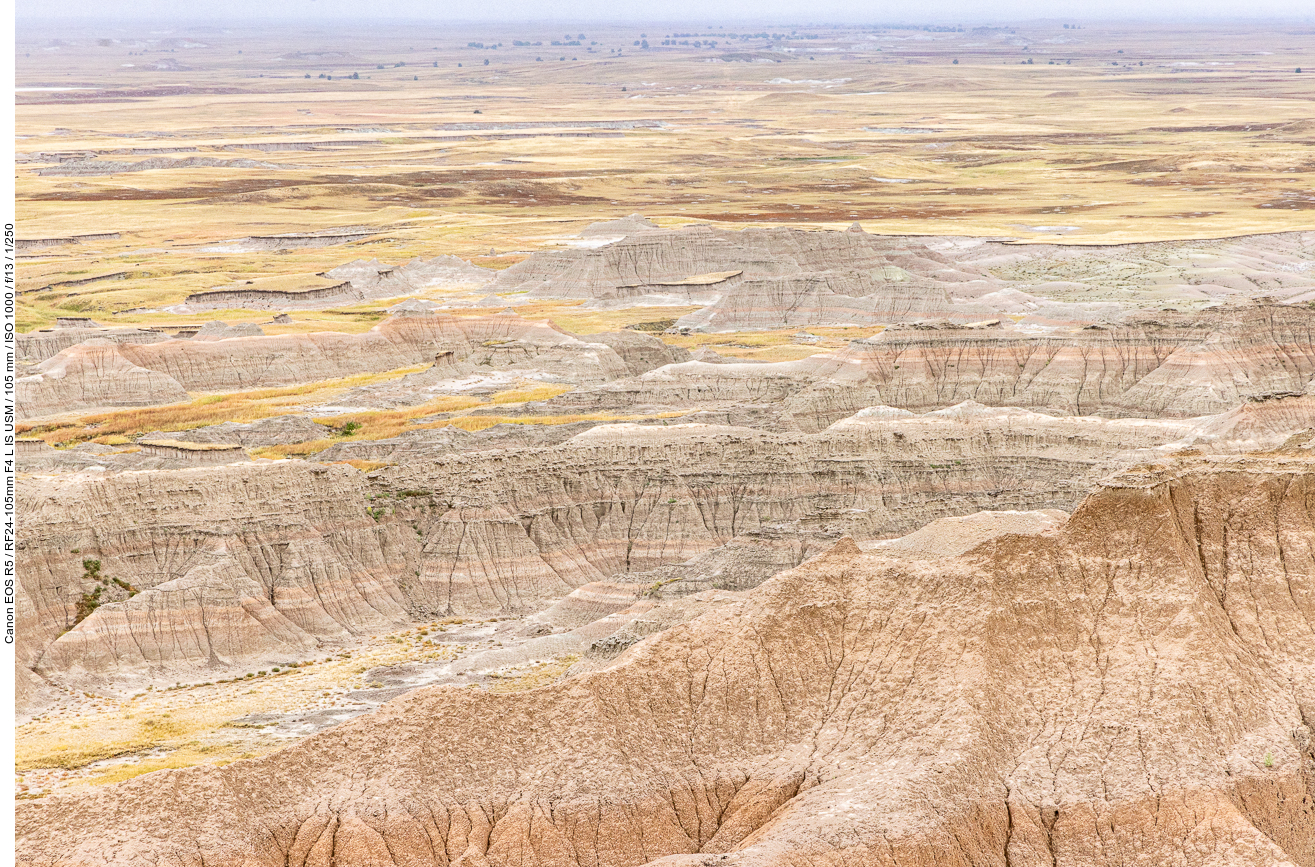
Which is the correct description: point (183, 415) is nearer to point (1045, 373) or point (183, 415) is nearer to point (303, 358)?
point (303, 358)

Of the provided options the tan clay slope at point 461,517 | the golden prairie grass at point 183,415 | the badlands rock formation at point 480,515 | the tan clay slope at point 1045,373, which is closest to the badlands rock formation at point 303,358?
the golden prairie grass at point 183,415

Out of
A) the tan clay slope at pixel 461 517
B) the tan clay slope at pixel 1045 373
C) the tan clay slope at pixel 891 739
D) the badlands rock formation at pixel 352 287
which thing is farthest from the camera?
the badlands rock formation at pixel 352 287

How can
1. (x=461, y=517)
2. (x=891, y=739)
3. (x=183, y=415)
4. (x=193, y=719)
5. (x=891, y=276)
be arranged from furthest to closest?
(x=891, y=276) → (x=183, y=415) → (x=461, y=517) → (x=193, y=719) → (x=891, y=739)

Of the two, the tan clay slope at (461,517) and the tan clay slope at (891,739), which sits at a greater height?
the tan clay slope at (891,739)

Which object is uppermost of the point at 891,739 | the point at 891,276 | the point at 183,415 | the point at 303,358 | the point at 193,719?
the point at 891,739

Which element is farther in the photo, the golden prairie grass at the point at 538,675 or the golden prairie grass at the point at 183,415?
the golden prairie grass at the point at 183,415

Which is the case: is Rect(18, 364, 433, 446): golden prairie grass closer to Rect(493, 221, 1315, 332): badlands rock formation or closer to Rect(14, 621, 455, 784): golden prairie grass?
Rect(14, 621, 455, 784): golden prairie grass

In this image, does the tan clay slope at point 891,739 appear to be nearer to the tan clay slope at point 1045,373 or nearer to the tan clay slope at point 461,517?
the tan clay slope at point 461,517

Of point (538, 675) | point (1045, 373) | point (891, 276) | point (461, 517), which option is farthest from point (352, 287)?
point (538, 675)

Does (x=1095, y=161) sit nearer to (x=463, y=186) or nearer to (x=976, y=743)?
(x=463, y=186)
